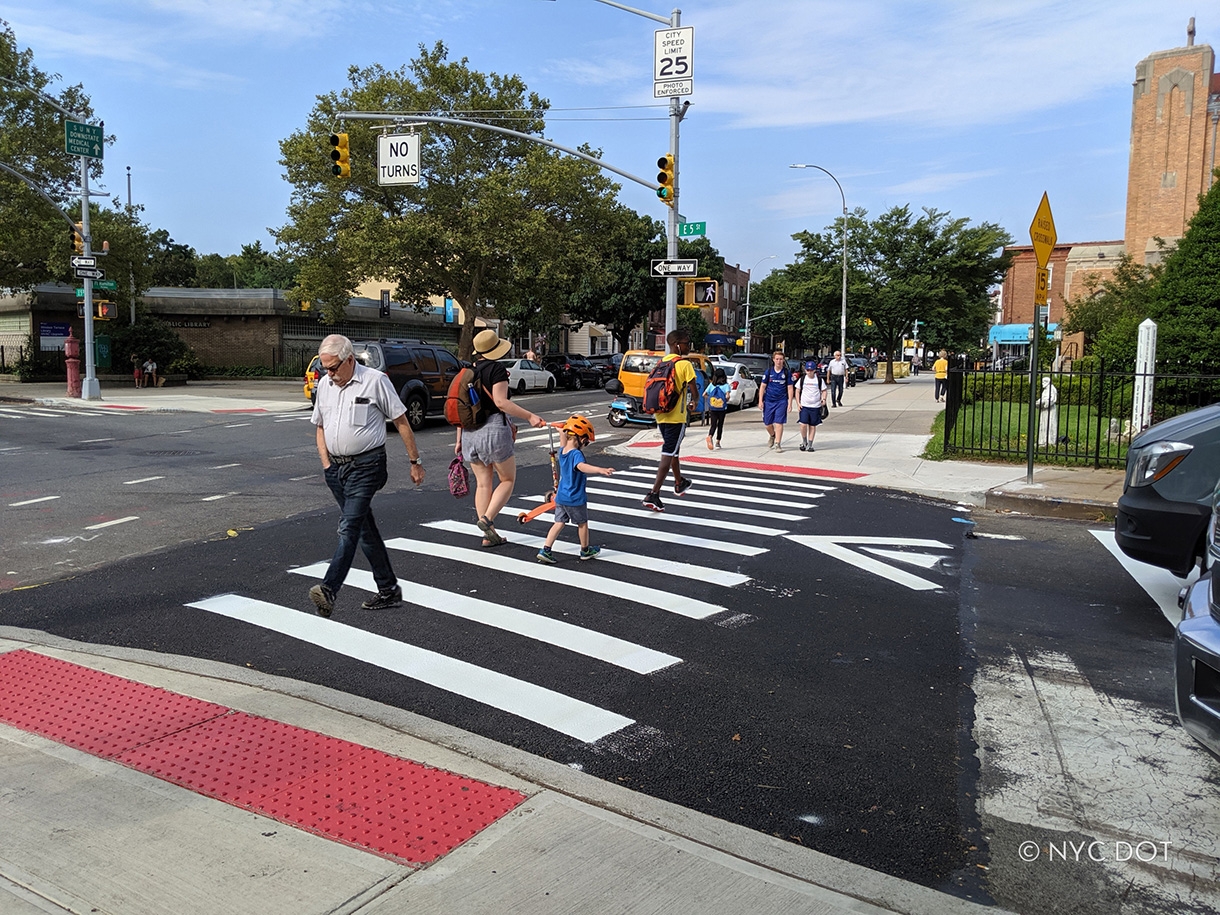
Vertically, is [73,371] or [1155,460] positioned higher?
[73,371]

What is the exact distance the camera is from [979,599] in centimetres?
707

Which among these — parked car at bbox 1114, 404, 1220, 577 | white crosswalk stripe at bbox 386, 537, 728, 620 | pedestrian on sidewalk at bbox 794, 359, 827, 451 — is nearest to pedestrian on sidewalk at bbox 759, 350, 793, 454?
pedestrian on sidewalk at bbox 794, 359, 827, 451

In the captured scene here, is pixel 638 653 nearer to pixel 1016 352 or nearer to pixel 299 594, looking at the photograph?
pixel 299 594

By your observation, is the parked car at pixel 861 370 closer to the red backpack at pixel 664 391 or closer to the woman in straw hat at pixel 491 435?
the red backpack at pixel 664 391

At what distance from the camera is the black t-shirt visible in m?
8.09

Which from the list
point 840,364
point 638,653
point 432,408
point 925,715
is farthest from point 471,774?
point 840,364

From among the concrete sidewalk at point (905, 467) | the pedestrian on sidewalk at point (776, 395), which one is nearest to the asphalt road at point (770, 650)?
the concrete sidewalk at point (905, 467)

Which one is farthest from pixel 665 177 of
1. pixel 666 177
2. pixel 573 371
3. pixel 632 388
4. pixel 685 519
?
pixel 573 371

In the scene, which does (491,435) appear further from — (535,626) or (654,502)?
(654,502)

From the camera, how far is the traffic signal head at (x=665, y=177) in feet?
66.1

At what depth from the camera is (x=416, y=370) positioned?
2083 centimetres

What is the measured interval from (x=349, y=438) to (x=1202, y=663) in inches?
185

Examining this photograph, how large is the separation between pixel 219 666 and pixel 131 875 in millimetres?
2284

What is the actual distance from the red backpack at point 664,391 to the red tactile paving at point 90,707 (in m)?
6.32
